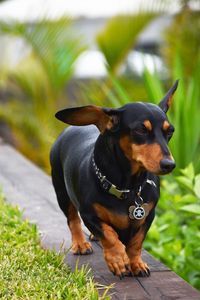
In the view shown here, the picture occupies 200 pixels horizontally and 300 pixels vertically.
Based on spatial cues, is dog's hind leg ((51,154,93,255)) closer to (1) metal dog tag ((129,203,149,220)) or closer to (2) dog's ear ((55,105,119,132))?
(1) metal dog tag ((129,203,149,220))

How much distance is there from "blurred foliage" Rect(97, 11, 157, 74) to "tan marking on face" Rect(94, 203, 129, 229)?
24.5ft

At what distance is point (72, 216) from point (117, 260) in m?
0.79

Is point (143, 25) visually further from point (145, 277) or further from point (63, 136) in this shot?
point (145, 277)

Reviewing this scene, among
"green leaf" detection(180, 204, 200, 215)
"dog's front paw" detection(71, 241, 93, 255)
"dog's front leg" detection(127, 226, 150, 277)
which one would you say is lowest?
"dog's front paw" detection(71, 241, 93, 255)

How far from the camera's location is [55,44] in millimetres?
11172

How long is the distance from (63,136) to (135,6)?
7024 millimetres

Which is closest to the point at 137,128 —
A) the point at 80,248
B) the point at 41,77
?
the point at 80,248

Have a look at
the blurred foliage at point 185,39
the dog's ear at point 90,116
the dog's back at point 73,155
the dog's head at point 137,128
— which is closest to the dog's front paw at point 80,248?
the dog's back at point 73,155

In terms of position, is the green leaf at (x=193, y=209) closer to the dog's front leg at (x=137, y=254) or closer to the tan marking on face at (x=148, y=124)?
the dog's front leg at (x=137, y=254)

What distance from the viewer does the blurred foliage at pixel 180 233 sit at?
495cm

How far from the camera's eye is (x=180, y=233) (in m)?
5.70

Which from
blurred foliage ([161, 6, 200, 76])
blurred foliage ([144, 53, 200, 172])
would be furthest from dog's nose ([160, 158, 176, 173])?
blurred foliage ([161, 6, 200, 76])

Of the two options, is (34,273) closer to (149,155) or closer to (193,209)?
(149,155)

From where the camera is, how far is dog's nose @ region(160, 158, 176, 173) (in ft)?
11.5
